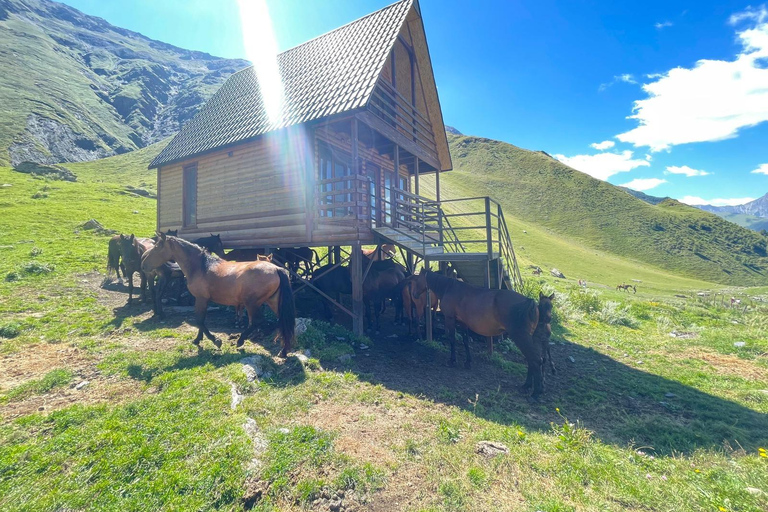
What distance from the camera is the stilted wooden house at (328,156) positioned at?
1056 cm

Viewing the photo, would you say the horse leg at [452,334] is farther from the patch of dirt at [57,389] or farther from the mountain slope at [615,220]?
the mountain slope at [615,220]

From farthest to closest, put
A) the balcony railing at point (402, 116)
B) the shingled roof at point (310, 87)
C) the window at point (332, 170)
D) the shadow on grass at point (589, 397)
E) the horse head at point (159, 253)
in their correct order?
the window at point (332, 170) → the balcony railing at point (402, 116) → the shingled roof at point (310, 87) → the horse head at point (159, 253) → the shadow on grass at point (589, 397)

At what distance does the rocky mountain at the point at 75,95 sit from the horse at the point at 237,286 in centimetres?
6922

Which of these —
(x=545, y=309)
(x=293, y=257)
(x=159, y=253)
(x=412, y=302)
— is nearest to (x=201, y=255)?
(x=159, y=253)


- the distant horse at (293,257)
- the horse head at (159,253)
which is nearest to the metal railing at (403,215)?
the distant horse at (293,257)

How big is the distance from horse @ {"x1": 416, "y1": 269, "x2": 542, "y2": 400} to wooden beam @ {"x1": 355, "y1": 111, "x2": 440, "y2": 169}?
562cm

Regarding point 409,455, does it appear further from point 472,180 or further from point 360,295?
point 472,180

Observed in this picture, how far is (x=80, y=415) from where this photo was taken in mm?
4602

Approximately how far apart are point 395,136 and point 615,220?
73.2 m

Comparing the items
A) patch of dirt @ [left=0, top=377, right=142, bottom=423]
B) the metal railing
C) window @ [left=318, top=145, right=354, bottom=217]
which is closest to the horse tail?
patch of dirt @ [left=0, top=377, right=142, bottom=423]

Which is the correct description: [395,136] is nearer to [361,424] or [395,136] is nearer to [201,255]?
[201,255]

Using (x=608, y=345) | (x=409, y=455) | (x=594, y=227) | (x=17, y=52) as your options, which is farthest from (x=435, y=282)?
(x=17, y=52)

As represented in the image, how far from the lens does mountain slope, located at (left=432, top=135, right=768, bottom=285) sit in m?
A: 53.3

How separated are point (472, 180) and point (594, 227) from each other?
3243 cm
